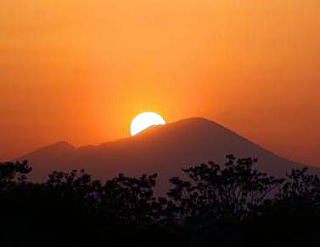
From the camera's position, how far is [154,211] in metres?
53.2

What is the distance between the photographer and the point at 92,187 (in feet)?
170

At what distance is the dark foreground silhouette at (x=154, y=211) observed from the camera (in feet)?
143

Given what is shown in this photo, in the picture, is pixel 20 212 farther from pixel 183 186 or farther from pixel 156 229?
pixel 183 186

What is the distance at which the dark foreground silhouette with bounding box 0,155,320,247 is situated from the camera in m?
43.5

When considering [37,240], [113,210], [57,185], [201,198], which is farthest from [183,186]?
[37,240]

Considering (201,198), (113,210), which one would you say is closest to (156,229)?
(113,210)

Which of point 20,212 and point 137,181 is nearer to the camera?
point 20,212

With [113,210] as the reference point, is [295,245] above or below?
below

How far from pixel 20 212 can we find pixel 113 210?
9670 millimetres

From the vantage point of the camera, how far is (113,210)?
170 feet

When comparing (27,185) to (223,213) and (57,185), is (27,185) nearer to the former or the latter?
(57,185)

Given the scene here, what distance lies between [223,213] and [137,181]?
Answer: 458 cm

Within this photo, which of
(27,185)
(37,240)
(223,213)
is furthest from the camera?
(223,213)

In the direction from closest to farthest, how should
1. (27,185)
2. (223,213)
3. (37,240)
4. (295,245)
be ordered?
(37,240) < (27,185) < (295,245) < (223,213)
